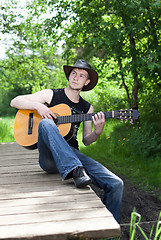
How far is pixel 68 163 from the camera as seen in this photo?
233cm

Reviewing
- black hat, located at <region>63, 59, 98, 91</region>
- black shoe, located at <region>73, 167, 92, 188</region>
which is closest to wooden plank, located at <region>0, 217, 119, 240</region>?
black shoe, located at <region>73, 167, 92, 188</region>

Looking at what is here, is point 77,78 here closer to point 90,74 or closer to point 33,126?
point 90,74

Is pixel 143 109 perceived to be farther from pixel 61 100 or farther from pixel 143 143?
pixel 61 100

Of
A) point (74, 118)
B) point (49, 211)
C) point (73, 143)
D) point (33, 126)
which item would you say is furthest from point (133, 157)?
point (49, 211)

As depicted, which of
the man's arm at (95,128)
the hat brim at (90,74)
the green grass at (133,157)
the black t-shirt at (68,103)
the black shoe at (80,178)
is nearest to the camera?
the black shoe at (80,178)

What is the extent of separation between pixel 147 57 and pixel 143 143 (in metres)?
1.44

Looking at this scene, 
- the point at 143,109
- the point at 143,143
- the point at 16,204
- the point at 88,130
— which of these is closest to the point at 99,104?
the point at 143,109

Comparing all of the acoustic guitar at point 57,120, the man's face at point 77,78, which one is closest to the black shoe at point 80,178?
the acoustic guitar at point 57,120

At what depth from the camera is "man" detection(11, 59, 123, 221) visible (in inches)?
92.1

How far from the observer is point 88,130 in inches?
119

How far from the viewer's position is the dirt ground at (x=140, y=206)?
3.02 meters

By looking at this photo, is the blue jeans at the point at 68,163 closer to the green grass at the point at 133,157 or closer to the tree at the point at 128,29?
the green grass at the point at 133,157

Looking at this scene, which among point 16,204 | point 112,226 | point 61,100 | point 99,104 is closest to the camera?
point 112,226

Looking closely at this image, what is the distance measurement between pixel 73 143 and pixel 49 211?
1.12m
